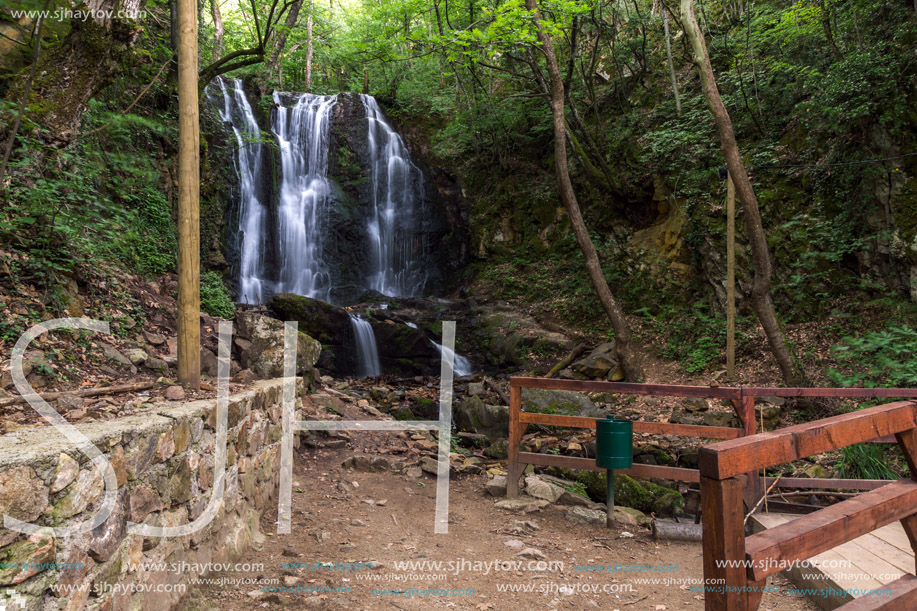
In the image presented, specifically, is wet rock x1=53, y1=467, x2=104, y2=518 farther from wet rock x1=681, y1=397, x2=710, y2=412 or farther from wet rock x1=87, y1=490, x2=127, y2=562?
wet rock x1=681, y1=397, x2=710, y2=412

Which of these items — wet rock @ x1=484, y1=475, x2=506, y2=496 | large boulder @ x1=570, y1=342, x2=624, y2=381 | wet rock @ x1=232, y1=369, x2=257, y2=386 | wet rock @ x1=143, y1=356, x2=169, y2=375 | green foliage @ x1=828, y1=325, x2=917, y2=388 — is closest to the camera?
wet rock @ x1=143, y1=356, x2=169, y2=375

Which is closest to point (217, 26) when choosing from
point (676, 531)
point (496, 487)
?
point (496, 487)

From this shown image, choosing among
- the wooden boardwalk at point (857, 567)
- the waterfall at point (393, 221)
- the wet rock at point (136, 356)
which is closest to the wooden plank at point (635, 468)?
the wooden boardwalk at point (857, 567)

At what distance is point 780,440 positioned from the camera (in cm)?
136

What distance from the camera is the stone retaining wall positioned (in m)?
1.52

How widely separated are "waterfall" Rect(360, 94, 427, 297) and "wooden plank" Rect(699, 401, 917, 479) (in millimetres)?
13507

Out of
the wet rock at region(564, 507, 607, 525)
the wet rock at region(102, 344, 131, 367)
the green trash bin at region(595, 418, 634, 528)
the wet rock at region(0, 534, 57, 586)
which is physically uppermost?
the wet rock at region(102, 344, 131, 367)

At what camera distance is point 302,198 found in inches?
561

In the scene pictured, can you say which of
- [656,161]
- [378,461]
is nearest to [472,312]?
[656,161]

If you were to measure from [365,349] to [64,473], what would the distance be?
8.81 m

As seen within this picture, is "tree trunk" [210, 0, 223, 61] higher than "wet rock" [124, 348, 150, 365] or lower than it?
higher

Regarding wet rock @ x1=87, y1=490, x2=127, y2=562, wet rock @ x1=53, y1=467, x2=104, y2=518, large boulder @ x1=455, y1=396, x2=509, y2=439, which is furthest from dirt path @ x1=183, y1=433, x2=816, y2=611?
large boulder @ x1=455, y1=396, x2=509, y2=439

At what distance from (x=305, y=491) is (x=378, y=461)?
1.05 m

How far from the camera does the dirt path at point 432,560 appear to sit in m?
2.91
